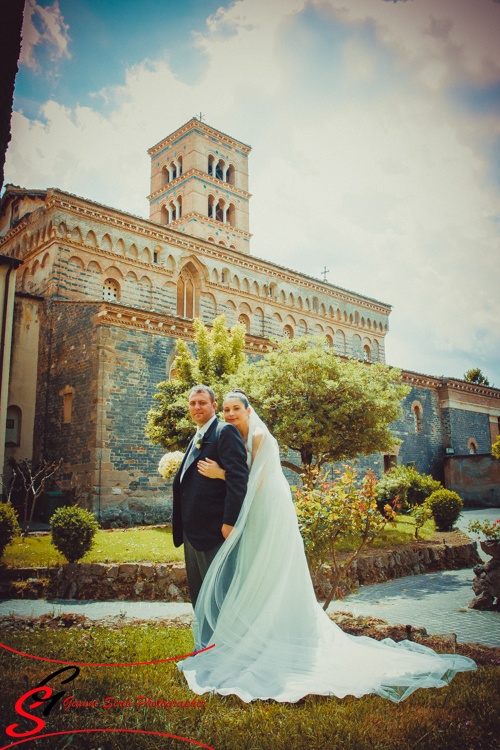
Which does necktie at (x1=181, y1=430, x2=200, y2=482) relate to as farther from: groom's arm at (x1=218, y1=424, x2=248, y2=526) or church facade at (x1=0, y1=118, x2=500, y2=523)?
church facade at (x1=0, y1=118, x2=500, y2=523)

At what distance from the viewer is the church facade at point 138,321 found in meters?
16.4

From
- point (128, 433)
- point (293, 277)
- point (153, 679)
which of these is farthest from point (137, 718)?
point (293, 277)

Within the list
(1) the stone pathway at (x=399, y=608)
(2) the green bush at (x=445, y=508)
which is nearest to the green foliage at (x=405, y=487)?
(2) the green bush at (x=445, y=508)

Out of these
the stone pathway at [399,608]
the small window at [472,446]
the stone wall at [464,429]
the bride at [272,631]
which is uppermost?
the stone wall at [464,429]

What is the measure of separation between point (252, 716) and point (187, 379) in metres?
12.0

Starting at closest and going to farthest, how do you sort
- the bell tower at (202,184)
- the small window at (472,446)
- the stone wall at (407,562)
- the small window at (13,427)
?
the stone wall at (407,562), the small window at (13,427), the small window at (472,446), the bell tower at (202,184)

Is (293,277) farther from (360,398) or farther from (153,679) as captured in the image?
(153,679)

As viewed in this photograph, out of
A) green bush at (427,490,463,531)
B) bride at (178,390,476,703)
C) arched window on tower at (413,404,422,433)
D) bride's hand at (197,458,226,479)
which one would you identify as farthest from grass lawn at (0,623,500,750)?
arched window on tower at (413,404,422,433)

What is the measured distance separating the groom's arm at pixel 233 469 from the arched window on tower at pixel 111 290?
1979 cm

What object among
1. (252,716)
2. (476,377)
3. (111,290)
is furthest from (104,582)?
(476,377)

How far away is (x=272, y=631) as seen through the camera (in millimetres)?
3818

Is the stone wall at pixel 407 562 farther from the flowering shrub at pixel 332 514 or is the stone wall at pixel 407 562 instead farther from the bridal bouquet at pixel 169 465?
the bridal bouquet at pixel 169 465

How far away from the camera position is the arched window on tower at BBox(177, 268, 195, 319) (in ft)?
83.4

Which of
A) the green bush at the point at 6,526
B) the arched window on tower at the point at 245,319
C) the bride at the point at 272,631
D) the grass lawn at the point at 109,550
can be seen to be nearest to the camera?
the bride at the point at 272,631
